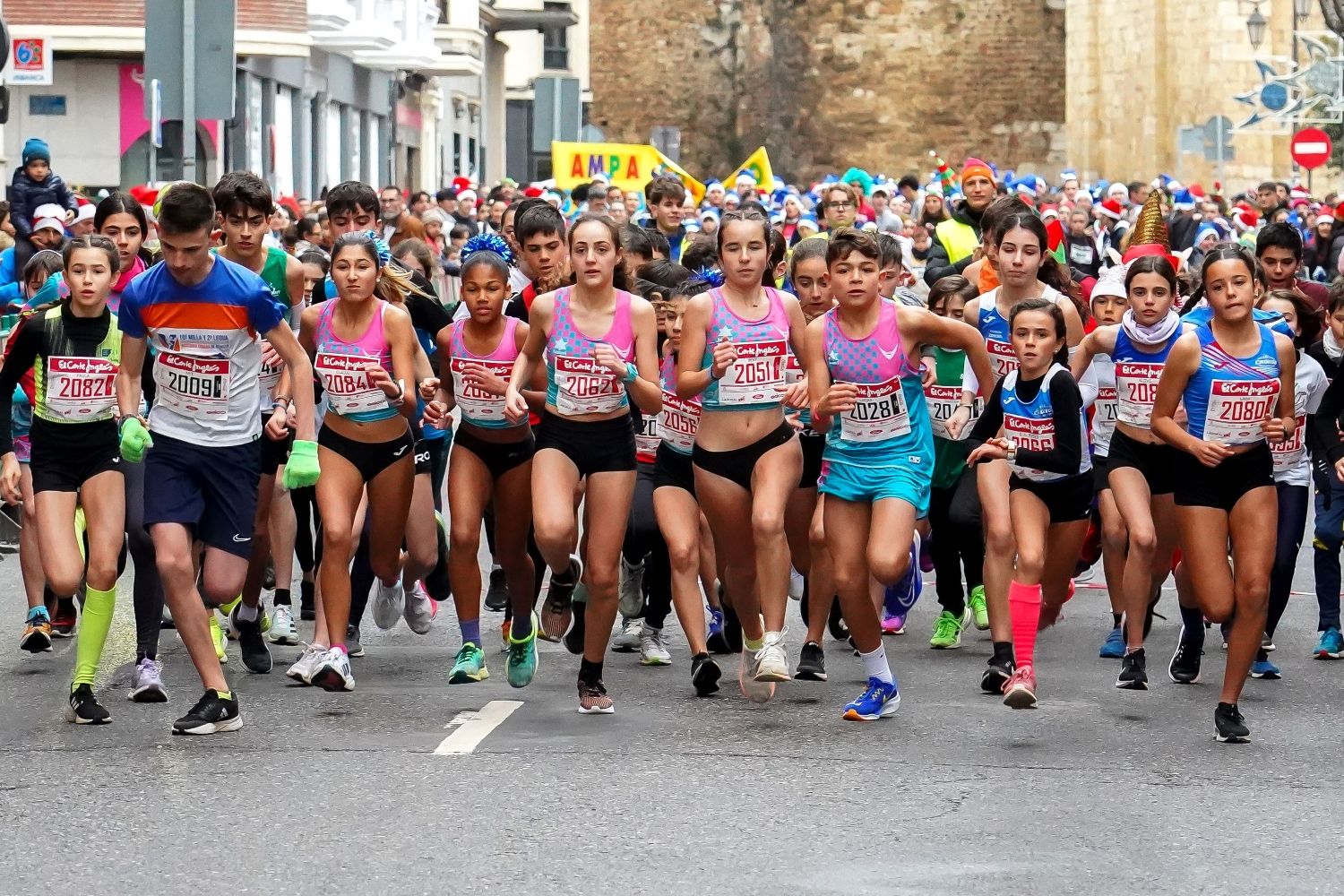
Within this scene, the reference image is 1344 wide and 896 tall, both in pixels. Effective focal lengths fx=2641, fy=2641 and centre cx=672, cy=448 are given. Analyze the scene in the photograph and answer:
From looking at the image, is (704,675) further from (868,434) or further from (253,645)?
(253,645)

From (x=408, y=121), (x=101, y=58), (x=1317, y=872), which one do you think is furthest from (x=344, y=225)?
(x=408, y=121)

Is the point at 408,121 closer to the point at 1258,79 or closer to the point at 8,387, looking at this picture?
the point at 1258,79

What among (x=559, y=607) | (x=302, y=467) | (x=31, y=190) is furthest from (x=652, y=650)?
(x=31, y=190)

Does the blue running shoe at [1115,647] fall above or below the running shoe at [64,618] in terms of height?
below

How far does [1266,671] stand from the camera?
1013cm

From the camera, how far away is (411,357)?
31.8 ft

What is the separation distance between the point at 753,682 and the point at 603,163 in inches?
927

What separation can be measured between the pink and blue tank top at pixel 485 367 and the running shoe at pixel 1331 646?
3516 millimetres

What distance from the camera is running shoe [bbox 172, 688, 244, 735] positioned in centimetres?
848

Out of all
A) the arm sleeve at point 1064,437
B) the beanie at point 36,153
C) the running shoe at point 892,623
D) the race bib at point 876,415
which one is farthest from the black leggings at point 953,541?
the beanie at point 36,153

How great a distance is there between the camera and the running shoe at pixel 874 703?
893 centimetres

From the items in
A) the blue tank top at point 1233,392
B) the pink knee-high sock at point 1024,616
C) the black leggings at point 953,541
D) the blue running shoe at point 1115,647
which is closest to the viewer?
the blue tank top at point 1233,392

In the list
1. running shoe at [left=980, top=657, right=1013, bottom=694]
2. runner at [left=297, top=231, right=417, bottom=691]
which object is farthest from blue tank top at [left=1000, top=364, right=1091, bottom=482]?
runner at [left=297, top=231, right=417, bottom=691]

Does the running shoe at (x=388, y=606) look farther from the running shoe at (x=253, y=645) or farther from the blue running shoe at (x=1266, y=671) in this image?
the blue running shoe at (x=1266, y=671)
